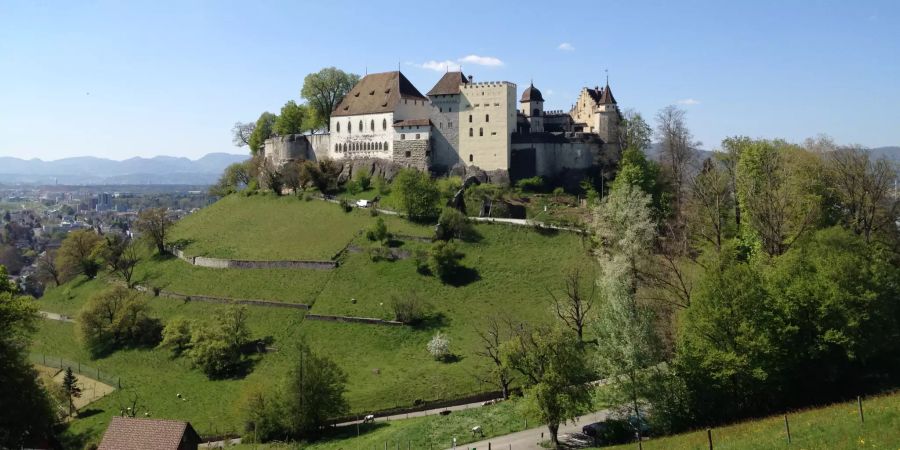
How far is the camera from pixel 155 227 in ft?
237

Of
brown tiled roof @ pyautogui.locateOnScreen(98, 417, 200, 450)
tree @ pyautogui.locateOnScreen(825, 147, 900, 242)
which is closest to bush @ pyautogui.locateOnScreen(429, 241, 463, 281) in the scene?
brown tiled roof @ pyautogui.locateOnScreen(98, 417, 200, 450)

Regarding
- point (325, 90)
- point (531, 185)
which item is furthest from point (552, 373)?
point (325, 90)

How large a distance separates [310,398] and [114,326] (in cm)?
2516

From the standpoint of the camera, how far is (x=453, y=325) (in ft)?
167

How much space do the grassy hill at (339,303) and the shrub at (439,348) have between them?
0.48 m

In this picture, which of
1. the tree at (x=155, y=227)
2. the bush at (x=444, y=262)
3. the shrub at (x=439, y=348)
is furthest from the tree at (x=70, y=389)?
the bush at (x=444, y=262)

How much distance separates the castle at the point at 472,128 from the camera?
236 ft

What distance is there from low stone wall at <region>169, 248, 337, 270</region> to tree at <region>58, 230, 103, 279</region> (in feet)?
34.3

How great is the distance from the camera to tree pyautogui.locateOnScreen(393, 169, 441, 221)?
6506 cm

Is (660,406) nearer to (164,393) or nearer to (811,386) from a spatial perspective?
(811,386)

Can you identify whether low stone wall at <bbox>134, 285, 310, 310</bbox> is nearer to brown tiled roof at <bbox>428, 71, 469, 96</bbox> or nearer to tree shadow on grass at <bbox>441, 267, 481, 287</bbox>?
tree shadow on grass at <bbox>441, 267, 481, 287</bbox>

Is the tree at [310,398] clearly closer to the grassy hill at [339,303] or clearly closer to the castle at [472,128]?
the grassy hill at [339,303]

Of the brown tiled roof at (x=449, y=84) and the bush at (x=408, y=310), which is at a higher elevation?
the brown tiled roof at (x=449, y=84)

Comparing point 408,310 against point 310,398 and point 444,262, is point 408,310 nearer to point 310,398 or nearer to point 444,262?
point 444,262
